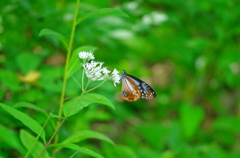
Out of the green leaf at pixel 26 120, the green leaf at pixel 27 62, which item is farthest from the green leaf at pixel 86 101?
the green leaf at pixel 27 62

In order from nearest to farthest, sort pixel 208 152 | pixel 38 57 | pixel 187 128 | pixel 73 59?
pixel 73 59 → pixel 38 57 → pixel 208 152 → pixel 187 128

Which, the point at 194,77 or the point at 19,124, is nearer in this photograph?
the point at 19,124

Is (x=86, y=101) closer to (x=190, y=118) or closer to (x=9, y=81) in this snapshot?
(x=9, y=81)

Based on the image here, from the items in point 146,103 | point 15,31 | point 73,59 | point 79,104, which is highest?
point 146,103

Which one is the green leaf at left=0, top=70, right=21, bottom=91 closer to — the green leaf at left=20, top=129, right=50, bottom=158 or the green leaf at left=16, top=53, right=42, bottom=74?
the green leaf at left=16, top=53, right=42, bottom=74

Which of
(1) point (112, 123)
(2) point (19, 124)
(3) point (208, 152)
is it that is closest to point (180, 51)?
(3) point (208, 152)

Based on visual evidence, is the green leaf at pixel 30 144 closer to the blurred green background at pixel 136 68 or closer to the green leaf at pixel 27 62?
the blurred green background at pixel 136 68

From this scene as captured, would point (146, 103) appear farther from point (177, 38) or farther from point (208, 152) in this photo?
point (208, 152)
